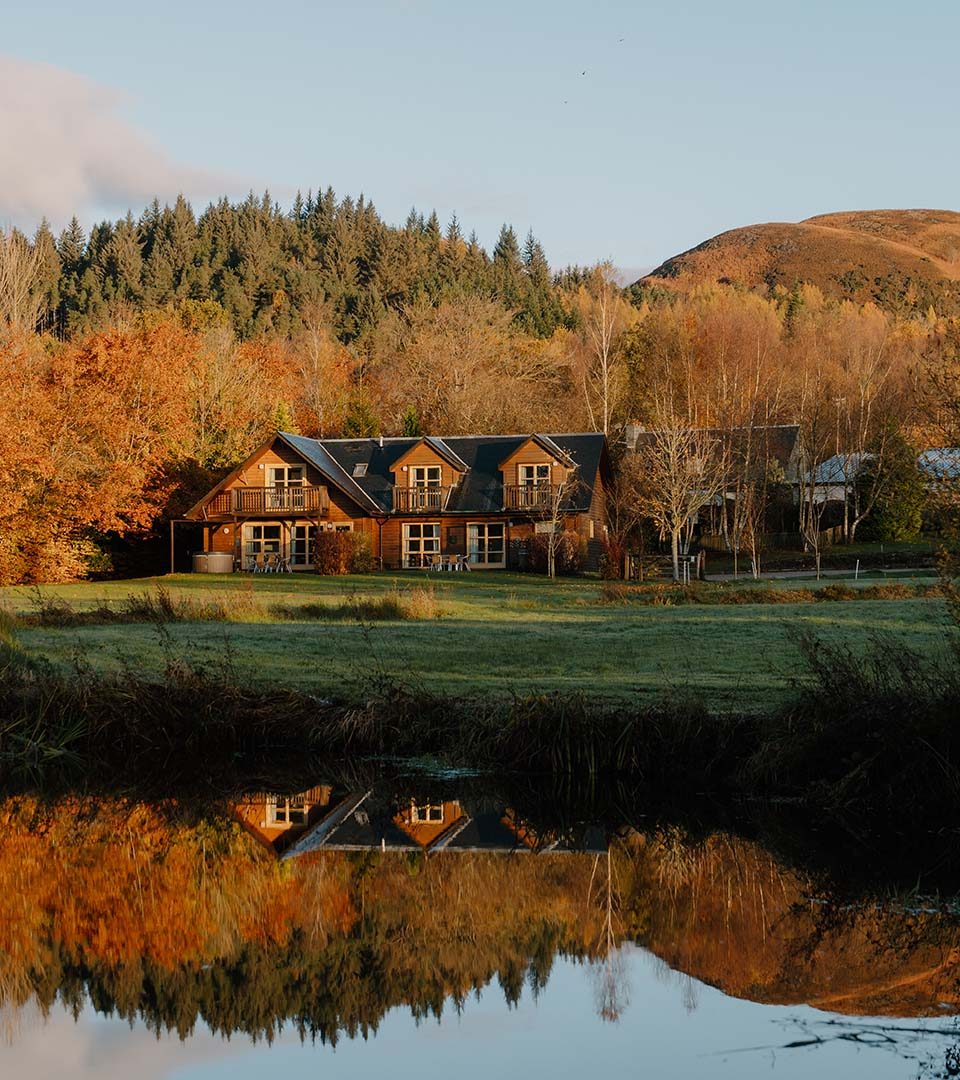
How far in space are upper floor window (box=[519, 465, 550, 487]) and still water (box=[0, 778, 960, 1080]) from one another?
3712cm

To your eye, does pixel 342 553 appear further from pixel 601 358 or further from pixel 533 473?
pixel 601 358

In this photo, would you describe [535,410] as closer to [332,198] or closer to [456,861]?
[456,861]

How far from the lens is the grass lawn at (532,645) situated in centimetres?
1645

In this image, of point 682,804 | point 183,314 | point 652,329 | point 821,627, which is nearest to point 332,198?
point 183,314

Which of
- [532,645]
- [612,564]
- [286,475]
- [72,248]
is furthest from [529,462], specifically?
[72,248]

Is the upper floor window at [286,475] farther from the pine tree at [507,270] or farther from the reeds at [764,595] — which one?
the pine tree at [507,270]

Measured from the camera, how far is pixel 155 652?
63.3 ft

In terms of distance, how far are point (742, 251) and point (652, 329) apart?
125 metres

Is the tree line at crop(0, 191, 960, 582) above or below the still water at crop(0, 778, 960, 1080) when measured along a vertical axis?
above

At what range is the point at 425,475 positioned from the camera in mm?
50656

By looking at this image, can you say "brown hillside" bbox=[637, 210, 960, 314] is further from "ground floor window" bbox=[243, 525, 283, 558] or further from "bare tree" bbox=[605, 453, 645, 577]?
"ground floor window" bbox=[243, 525, 283, 558]

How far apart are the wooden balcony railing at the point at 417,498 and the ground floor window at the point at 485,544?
1.57 m

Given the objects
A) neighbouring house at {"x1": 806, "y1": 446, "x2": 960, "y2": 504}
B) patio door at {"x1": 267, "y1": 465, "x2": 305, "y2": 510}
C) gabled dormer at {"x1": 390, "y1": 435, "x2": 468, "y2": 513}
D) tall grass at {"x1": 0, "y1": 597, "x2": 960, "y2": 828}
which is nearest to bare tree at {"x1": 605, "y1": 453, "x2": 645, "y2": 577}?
gabled dormer at {"x1": 390, "y1": 435, "x2": 468, "y2": 513}

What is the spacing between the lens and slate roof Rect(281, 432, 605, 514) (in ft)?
162
